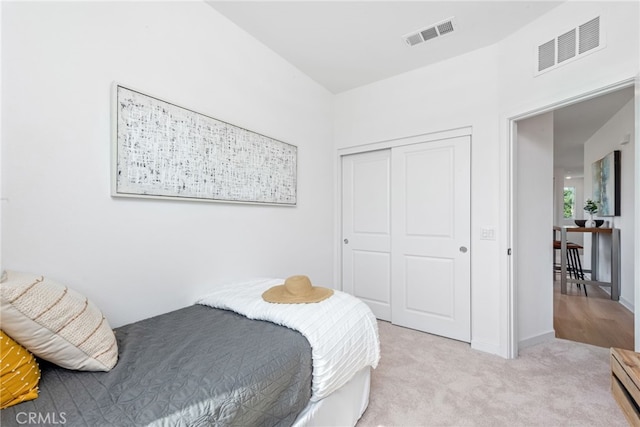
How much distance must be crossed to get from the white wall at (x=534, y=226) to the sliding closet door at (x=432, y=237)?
1.51 feet

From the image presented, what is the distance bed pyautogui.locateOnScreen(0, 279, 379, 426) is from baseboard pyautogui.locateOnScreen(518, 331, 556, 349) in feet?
5.80

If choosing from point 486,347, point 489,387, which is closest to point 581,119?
point 486,347

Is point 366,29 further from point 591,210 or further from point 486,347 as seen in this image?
point 591,210

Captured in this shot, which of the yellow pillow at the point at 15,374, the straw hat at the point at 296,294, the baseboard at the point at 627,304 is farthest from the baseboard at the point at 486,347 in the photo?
the yellow pillow at the point at 15,374

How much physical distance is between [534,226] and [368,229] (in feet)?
5.21

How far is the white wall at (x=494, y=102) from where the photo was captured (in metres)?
1.80

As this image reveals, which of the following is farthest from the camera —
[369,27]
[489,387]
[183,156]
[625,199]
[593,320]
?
[625,199]

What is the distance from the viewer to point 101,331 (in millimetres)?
1080

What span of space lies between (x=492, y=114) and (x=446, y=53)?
727 millimetres

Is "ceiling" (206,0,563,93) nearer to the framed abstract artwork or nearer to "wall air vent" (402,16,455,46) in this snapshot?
"wall air vent" (402,16,455,46)

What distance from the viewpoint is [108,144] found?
4.84 ft

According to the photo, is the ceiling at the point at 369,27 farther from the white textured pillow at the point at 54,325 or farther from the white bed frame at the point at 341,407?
the white bed frame at the point at 341,407

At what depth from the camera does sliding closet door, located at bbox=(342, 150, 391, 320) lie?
10.2 ft

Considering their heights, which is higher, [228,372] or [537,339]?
[228,372]
